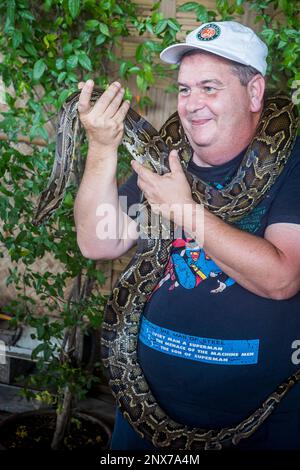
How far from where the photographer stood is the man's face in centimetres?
183

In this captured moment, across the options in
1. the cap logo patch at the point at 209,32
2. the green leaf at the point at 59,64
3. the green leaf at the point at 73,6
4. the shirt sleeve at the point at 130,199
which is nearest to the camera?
the cap logo patch at the point at 209,32

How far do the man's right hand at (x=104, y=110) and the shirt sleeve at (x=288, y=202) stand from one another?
534 millimetres

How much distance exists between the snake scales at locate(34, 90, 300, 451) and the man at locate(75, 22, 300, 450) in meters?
0.03

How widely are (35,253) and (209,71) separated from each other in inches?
52.1

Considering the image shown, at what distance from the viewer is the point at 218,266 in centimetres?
172

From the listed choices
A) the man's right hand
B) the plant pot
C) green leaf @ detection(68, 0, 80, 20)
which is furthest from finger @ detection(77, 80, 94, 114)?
the plant pot

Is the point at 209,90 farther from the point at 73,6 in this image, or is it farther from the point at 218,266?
the point at 73,6

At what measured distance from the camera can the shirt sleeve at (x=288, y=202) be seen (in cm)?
168

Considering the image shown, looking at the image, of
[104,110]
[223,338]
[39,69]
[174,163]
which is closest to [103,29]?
[39,69]

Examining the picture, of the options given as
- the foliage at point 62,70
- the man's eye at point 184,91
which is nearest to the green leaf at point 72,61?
the foliage at point 62,70

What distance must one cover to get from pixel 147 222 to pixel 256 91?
0.58m

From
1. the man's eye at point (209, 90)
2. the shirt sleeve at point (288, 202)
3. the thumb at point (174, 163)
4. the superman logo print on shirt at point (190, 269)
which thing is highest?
the man's eye at point (209, 90)

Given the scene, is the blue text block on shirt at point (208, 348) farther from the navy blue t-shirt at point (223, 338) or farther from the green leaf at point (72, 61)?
the green leaf at point (72, 61)

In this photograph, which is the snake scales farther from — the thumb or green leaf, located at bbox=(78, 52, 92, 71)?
green leaf, located at bbox=(78, 52, 92, 71)
